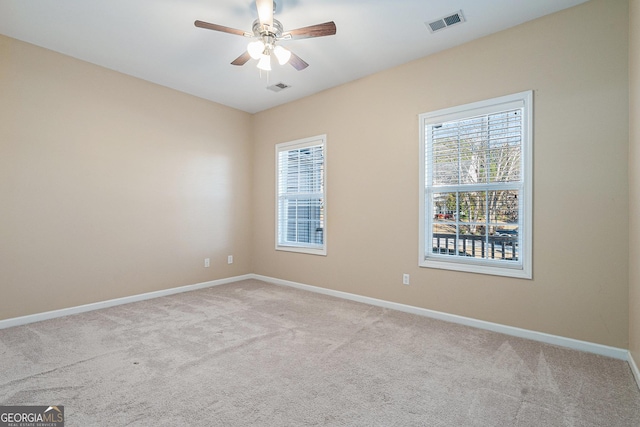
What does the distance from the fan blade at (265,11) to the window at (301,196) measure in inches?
79.6

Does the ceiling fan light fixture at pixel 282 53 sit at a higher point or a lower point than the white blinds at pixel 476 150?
higher

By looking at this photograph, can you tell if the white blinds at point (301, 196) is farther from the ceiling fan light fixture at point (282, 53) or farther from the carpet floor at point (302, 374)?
the ceiling fan light fixture at point (282, 53)

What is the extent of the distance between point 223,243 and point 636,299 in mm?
4713

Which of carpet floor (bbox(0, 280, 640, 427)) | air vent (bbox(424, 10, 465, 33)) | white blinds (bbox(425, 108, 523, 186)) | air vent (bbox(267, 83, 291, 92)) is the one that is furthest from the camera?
air vent (bbox(267, 83, 291, 92))

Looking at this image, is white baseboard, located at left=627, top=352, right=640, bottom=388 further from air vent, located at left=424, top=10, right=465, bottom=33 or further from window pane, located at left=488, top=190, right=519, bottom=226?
air vent, located at left=424, top=10, right=465, bottom=33

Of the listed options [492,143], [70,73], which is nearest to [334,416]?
[492,143]

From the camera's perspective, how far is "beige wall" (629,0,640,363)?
6.89 ft

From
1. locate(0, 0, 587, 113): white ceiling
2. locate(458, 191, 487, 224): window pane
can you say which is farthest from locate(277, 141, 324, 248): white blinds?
locate(458, 191, 487, 224): window pane

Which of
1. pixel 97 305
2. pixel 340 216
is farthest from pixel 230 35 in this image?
pixel 97 305

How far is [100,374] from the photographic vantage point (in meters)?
2.12

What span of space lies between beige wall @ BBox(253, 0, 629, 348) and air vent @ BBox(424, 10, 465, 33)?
43 centimetres

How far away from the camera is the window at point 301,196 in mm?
4480

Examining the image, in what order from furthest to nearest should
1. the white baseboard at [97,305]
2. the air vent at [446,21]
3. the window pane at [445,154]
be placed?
1. the window pane at [445,154]
2. the white baseboard at [97,305]
3. the air vent at [446,21]

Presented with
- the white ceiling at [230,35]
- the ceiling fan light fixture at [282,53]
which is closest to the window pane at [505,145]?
the white ceiling at [230,35]
